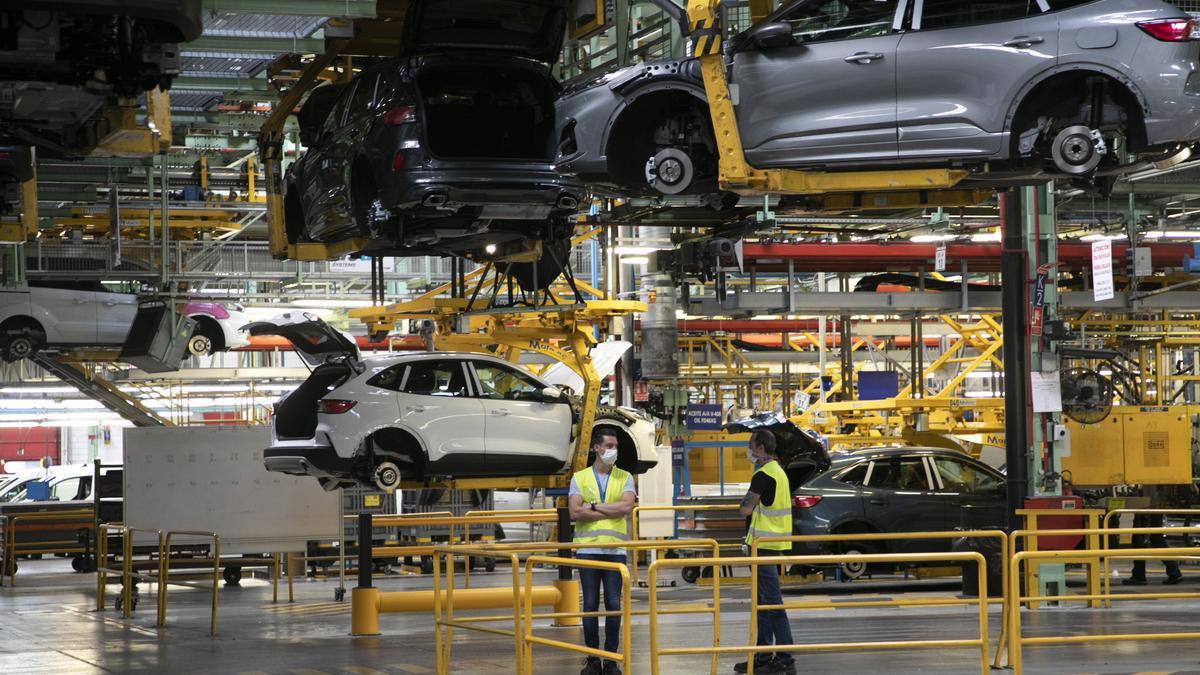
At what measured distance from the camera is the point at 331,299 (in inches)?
1076

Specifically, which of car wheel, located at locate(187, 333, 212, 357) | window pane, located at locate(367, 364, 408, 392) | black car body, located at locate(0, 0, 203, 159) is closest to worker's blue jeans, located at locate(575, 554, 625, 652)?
black car body, located at locate(0, 0, 203, 159)

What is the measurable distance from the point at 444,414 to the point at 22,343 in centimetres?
814

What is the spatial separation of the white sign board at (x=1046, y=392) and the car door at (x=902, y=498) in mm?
2504

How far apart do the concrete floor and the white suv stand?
162 cm

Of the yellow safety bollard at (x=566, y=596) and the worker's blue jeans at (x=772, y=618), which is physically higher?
the worker's blue jeans at (x=772, y=618)

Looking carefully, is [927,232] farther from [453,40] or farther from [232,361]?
[232,361]

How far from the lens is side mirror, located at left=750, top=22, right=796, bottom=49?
10.8 m

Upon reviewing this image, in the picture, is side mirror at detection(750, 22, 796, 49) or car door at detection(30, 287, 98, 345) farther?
car door at detection(30, 287, 98, 345)

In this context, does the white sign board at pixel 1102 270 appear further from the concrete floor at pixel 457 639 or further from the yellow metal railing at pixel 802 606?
the yellow metal railing at pixel 802 606

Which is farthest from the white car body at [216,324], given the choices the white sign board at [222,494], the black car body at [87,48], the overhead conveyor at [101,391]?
the black car body at [87,48]

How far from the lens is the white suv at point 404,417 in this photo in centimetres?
1598

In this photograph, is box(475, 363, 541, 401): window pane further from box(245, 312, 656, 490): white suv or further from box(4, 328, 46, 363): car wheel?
box(4, 328, 46, 363): car wheel

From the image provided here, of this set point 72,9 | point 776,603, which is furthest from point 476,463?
point 72,9

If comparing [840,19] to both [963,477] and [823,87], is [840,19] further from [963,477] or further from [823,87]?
[963,477]
